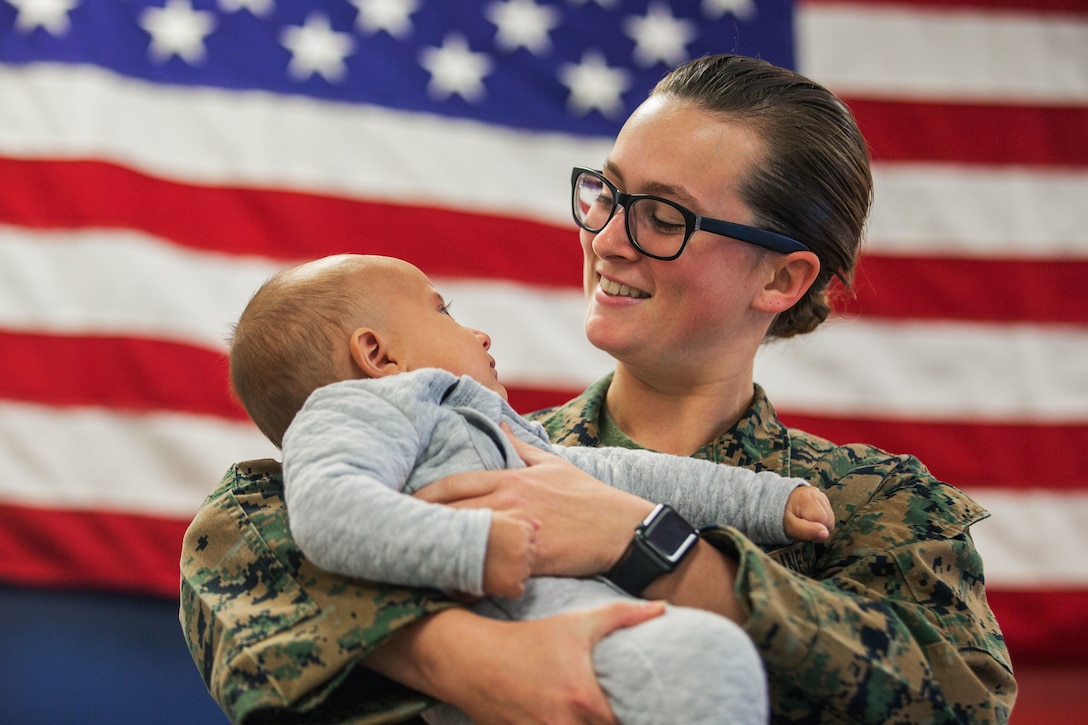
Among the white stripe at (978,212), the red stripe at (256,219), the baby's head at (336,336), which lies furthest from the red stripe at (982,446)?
the baby's head at (336,336)

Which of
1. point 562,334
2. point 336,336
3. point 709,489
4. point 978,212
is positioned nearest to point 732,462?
point 709,489

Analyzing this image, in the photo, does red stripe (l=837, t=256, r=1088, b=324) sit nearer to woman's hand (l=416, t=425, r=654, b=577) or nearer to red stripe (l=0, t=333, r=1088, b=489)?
red stripe (l=0, t=333, r=1088, b=489)

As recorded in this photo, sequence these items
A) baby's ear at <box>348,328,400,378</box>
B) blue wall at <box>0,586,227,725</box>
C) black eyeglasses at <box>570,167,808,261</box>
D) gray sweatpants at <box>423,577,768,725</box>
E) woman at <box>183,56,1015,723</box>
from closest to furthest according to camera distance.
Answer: gray sweatpants at <box>423,577,768,725</box> → woman at <box>183,56,1015,723</box> → baby's ear at <box>348,328,400,378</box> → black eyeglasses at <box>570,167,808,261</box> → blue wall at <box>0,586,227,725</box>

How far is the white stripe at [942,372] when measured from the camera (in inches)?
123

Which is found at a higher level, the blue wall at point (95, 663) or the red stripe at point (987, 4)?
the red stripe at point (987, 4)

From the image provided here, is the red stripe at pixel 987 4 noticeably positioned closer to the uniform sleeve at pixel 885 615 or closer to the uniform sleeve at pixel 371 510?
the uniform sleeve at pixel 885 615

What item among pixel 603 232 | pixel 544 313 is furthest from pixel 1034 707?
pixel 603 232

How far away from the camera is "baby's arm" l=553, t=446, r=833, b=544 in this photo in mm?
1272

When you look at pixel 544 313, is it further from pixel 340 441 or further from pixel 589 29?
pixel 340 441

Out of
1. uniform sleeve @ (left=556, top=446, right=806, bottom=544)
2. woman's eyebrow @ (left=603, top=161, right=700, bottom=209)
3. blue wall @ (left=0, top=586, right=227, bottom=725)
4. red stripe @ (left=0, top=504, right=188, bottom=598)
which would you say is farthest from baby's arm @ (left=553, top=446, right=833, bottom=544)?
red stripe @ (left=0, top=504, right=188, bottom=598)

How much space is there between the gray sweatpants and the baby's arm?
10.8 inches

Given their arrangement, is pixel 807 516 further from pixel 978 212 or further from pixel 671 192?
pixel 978 212

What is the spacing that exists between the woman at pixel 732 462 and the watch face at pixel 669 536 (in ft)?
0.07

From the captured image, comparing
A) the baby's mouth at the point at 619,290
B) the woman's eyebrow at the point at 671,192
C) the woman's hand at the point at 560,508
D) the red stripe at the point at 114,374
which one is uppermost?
the woman's eyebrow at the point at 671,192
